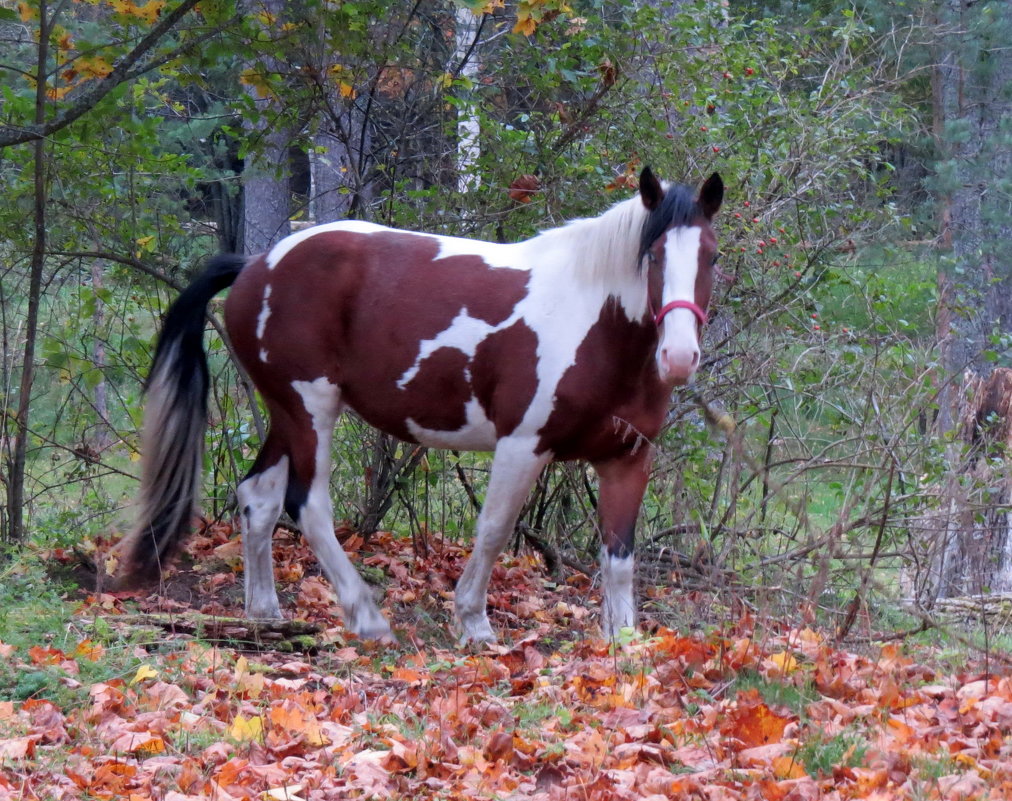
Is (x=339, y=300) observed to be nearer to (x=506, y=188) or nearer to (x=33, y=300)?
(x=506, y=188)

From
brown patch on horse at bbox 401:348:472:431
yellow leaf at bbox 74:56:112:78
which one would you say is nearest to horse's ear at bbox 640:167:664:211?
brown patch on horse at bbox 401:348:472:431

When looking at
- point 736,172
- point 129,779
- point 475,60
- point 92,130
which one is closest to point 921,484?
point 736,172

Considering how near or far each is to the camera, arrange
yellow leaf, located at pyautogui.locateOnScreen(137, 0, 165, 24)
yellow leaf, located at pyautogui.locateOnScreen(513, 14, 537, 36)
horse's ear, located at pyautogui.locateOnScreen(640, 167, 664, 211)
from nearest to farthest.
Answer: horse's ear, located at pyautogui.locateOnScreen(640, 167, 664, 211), yellow leaf, located at pyautogui.locateOnScreen(513, 14, 537, 36), yellow leaf, located at pyautogui.locateOnScreen(137, 0, 165, 24)

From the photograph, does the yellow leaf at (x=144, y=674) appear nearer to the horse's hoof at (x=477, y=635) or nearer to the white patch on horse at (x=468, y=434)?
the horse's hoof at (x=477, y=635)

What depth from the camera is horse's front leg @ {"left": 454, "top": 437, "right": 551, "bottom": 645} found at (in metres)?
5.26

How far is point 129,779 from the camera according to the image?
3176 mm

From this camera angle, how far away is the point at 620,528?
17.5ft

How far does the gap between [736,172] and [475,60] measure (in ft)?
6.30

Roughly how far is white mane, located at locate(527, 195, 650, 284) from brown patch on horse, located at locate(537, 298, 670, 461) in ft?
0.48

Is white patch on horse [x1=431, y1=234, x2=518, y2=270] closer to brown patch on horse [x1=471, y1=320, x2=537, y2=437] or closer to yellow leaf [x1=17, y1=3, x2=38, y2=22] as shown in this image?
brown patch on horse [x1=471, y1=320, x2=537, y2=437]

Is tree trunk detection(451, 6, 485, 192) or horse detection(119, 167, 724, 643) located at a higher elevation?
tree trunk detection(451, 6, 485, 192)

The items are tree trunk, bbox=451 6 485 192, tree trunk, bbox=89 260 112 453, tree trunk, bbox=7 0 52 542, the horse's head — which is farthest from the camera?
tree trunk, bbox=89 260 112 453

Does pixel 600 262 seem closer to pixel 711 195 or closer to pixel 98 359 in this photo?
pixel 711 195

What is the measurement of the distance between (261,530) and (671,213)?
2.57 m
